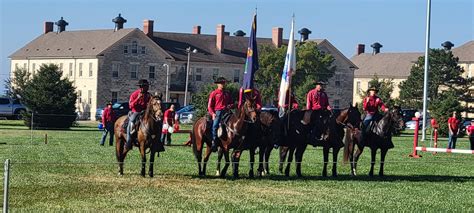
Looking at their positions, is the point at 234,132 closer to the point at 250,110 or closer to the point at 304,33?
the point at 250,110

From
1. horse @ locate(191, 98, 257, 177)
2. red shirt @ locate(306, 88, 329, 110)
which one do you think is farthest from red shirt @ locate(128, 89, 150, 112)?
red shirt @ locate(306, 88, 329, 110)

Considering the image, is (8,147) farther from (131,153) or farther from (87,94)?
(87,94)

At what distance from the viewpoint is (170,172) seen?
998 inches

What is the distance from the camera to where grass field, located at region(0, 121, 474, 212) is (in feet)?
60.4

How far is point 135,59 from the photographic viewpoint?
10081cm

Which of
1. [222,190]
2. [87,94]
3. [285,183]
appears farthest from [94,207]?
[87,94]

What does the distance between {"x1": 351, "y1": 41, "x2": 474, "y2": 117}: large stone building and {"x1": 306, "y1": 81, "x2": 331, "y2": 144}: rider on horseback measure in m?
90.7

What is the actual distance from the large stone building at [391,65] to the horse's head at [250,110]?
9351 centimetres

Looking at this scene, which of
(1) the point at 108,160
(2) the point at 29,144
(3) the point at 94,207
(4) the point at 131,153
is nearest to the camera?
(3) the point at 94,207

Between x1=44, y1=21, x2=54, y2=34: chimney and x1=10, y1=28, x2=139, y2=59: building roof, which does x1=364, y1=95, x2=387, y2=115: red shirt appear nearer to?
x1=10, y1=28, x2=139, y2=59: building roof

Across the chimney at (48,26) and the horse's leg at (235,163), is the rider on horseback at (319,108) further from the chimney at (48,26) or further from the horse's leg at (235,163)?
the chimney at (48,26)

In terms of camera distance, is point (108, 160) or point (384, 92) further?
point (384, 92)

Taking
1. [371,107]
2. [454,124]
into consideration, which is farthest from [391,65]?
[371,107]

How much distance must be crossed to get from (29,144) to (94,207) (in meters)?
22.5
